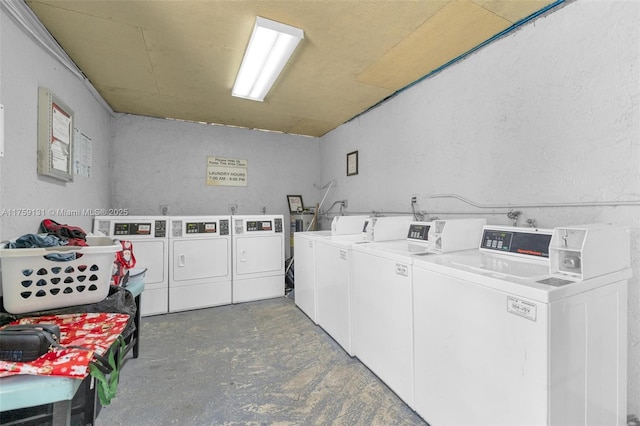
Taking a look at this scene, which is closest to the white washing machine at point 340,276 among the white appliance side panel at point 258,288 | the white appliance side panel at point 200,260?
the white appliance side panel at point 258,288

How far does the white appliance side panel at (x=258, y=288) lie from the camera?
348 cm

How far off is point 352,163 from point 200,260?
2.31 meters

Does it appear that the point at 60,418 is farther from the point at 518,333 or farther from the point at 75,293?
the point at 518,333

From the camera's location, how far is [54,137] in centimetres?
187

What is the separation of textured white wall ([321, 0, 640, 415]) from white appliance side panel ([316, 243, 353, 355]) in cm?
98

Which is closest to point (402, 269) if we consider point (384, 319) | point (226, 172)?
point (384, 319)

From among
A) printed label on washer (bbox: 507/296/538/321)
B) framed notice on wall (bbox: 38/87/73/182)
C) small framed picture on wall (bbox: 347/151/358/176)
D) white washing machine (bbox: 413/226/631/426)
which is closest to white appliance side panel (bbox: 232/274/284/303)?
small framed picture on wall (bbox: 347/151/358/176)

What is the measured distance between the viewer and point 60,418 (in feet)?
2.65

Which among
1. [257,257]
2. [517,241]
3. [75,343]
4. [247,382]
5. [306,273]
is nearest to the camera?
[75,343]

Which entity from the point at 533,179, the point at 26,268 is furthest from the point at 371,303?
the point at 26,268

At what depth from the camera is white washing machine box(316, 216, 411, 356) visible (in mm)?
2174

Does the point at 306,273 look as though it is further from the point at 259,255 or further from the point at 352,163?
the point at 352,163

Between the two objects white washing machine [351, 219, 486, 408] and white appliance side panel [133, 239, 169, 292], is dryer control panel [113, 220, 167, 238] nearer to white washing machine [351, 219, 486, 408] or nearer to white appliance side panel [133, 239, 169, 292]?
white appliance side panel [133, 239, 169, 292]

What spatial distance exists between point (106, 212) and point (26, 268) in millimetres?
2409
